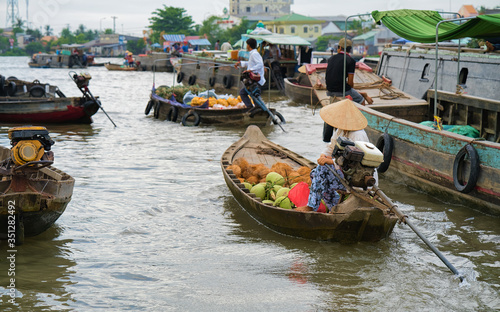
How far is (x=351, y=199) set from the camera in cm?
546

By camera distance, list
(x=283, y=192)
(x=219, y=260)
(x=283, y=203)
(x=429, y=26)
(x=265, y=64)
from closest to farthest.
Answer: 1. (x=219, y=260)
2. (x=283, y=203)
3. (x=283, y=192)
4. (x=429, y=26)
5. (x=265, y=64)


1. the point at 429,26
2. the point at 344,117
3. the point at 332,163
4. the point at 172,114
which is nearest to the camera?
the point at 332,163

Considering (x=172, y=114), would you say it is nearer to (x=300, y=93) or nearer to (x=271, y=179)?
(x=300, y=93)

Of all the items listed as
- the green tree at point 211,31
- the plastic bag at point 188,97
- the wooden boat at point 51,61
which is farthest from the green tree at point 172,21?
the plastic bag at point 188,97

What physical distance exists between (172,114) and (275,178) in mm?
8732

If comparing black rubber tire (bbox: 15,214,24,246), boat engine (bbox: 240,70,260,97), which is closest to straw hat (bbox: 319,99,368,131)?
black rubber tire (bbox: 15,214,24,246)

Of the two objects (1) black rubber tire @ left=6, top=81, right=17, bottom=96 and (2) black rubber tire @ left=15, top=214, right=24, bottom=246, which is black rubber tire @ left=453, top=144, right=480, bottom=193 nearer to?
(2) black rubber tire @ left=15, top=214, right=24, bottom=246

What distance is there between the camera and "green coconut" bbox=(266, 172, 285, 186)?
681 cm

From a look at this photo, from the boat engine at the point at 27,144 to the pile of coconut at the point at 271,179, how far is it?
2.44 meters

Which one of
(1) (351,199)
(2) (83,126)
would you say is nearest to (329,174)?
(1) (351,199)

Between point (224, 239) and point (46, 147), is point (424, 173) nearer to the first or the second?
point (224, 239)

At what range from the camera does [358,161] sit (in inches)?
209

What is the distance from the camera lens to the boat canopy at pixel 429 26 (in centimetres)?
741

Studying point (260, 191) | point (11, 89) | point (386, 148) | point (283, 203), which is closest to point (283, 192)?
point (283, 203)
